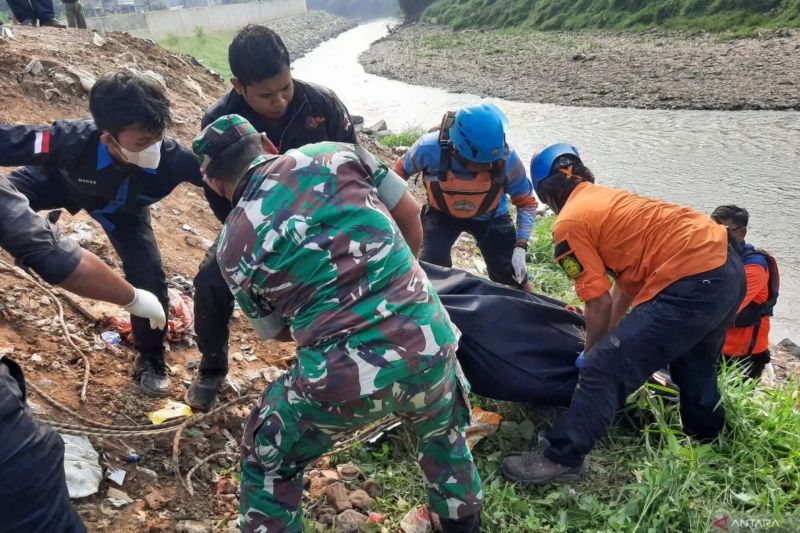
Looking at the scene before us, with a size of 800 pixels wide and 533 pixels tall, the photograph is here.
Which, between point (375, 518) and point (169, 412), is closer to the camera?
point (375, 518)

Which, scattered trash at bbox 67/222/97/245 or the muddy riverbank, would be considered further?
the muddy riverbank

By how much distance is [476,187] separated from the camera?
4102 mm

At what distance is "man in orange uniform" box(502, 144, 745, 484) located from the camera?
2648 millimetres

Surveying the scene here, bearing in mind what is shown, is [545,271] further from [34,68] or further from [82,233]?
[34,68]

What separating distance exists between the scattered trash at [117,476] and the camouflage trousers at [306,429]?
0.79m

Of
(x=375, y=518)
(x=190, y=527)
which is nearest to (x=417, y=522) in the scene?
(x=375, y=518)

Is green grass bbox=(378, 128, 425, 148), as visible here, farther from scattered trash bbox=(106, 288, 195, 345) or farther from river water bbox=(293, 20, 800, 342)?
scattered trash bbox=(106, 288, 195, 345)

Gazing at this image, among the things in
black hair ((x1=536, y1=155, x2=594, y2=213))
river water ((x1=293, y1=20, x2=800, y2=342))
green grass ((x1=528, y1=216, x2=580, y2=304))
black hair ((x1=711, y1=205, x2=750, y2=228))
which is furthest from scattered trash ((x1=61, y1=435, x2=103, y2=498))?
river water ((x1=293, y1=20, x2=800, y2=342))

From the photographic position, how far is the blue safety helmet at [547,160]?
2.97 meters

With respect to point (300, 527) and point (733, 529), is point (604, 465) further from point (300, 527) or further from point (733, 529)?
point (300, 527)

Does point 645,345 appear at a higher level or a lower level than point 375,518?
higher

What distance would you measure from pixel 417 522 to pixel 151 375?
1389 mm

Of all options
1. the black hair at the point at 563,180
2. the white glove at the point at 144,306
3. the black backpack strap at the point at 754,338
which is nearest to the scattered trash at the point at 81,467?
the white glove at the point at 144,306

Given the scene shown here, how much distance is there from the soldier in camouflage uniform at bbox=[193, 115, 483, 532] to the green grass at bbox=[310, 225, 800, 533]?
81cm
